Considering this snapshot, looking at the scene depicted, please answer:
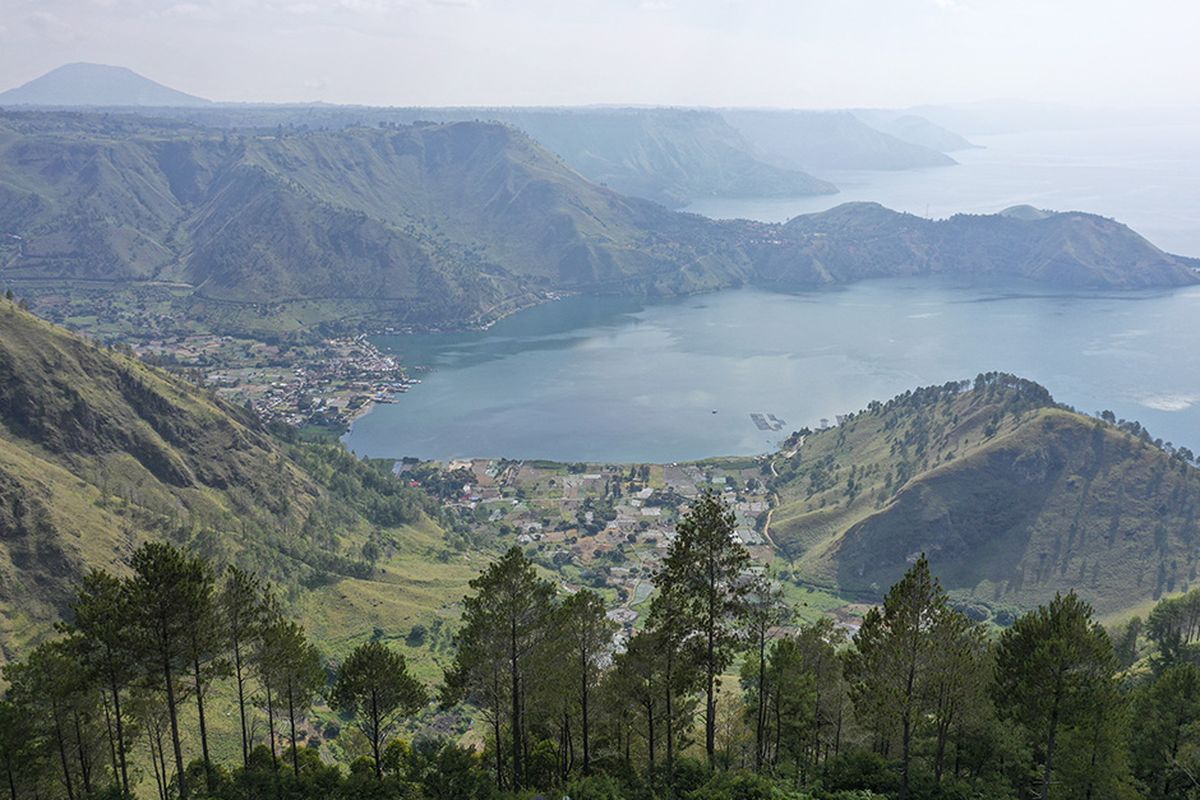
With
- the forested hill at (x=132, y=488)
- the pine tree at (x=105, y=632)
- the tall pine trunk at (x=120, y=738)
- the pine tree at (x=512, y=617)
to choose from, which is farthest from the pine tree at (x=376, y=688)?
the forested hill at (x=132, y=488)

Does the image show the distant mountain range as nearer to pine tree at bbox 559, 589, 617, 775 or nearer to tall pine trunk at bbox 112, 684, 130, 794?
tall pine trunk at bbox 112, 684, 130, 794

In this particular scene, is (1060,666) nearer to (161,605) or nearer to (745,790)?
(745,790)

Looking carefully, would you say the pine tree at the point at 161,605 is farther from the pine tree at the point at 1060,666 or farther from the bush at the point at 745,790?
the pine tree at the point at 1060,666

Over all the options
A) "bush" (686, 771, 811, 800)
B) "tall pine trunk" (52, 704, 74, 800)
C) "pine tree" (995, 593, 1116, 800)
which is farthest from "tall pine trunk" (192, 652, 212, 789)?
"pine tree" (995, 593, 1116, 800)

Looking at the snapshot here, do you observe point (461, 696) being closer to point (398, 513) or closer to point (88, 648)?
point (88, 648)

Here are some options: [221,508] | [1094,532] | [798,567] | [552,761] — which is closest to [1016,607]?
[1094,532]
